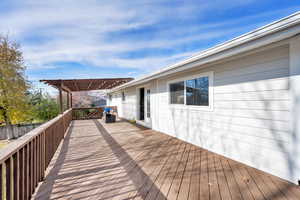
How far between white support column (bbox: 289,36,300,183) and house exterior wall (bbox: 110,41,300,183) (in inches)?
0.6

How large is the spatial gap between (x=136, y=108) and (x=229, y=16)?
21.7 ft

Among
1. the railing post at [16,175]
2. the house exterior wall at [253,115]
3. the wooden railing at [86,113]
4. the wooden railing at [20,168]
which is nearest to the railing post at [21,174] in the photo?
the wooden railing at [20,168]

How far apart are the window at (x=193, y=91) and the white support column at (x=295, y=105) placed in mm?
1600

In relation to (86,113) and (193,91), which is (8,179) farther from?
(86,113)

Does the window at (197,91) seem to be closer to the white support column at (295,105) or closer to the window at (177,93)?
the window at (177,93)

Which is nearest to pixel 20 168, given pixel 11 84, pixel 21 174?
pixel 21 174

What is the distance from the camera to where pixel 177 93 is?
5074 mm

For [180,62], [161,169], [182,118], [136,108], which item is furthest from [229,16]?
[161,169]

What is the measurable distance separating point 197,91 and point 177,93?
991 millimetres

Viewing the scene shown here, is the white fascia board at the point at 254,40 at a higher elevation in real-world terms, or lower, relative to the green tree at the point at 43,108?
higher

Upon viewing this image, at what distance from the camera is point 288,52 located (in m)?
2.30

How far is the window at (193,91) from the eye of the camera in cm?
384

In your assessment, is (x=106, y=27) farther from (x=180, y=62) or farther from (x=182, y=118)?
(x=182, y=118)

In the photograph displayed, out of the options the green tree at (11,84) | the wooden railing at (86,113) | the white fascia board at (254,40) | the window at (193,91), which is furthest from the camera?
the wooden railing at (86,113)
